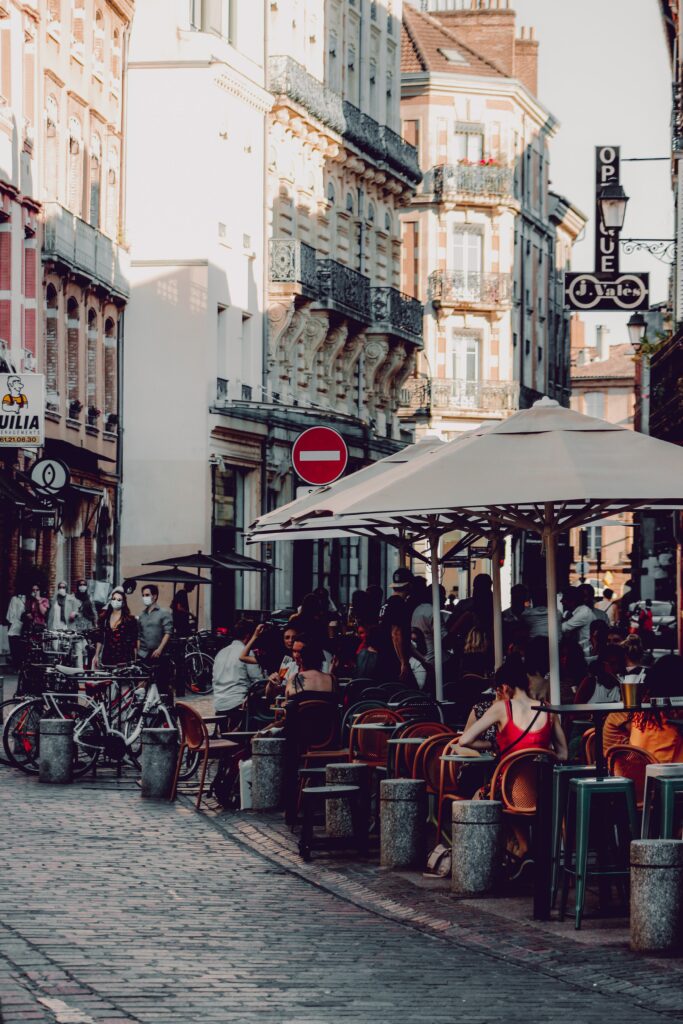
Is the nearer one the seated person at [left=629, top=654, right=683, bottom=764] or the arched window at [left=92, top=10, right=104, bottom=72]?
the seated person at [left=629, top=654, right=683, bottom=764]

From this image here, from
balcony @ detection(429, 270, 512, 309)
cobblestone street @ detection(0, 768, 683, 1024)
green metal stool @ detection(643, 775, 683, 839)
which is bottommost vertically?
cobblestone street @ detection(0, 768, 683, 1024)

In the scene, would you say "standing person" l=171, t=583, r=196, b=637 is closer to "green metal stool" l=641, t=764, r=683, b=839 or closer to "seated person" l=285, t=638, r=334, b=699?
"seated person" l=285, t=638, r=334, b=699

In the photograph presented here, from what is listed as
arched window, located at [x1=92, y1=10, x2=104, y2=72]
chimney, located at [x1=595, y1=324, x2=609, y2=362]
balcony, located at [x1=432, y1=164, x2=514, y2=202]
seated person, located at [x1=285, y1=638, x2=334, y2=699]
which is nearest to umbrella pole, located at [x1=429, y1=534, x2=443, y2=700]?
seated person, located at [x1=285, y1=638, x2=334, y2=699]

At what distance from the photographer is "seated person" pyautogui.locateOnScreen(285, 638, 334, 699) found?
58.9 feet

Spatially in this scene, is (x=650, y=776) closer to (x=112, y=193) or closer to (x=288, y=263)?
(x=112, y=193)

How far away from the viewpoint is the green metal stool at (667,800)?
12466 millimetres

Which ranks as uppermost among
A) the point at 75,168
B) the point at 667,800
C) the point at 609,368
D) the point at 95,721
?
the point at 609,368

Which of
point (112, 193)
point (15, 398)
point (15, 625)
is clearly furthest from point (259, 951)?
point (112, 193)

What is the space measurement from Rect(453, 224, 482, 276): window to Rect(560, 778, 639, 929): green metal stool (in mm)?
68520

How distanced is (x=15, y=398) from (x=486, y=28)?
188 feet

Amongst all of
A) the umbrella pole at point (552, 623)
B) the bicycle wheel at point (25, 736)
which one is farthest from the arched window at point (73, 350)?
the umbrella pole at point (552, 623)

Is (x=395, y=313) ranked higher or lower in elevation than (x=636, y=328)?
higher

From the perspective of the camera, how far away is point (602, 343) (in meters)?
146

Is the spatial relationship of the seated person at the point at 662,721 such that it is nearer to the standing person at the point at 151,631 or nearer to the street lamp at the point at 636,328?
the standing person at the point at 151,631
